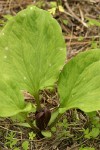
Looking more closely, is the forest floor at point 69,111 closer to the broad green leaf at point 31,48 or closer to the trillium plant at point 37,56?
the trillium plant at point 37,56

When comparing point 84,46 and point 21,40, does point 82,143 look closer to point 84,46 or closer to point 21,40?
point 21,40

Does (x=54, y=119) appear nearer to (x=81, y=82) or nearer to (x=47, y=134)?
(x=47, y=134)

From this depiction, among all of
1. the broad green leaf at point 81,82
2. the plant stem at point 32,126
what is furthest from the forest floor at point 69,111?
the broad green leaf at point 81,82

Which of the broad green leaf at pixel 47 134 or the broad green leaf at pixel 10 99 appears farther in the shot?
the broad green leaf at pixel 47 134

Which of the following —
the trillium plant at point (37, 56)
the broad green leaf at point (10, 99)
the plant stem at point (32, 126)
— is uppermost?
the trillium plant at point (37, 56)

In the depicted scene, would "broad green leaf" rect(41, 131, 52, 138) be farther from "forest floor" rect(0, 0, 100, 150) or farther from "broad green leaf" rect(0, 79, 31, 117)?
"broad green leaf" rect(0, 79, 31, 117)

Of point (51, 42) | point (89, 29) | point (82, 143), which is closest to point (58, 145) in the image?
point (82, 143)
